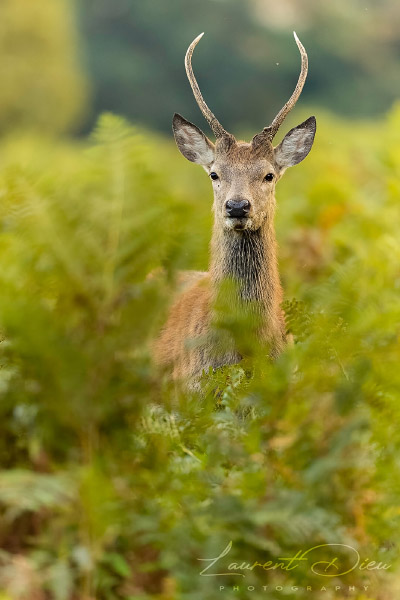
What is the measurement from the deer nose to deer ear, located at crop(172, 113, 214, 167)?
1.09 meters

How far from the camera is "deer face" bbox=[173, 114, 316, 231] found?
7.32 meters

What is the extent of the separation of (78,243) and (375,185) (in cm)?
1020

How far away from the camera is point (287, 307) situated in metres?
3.74

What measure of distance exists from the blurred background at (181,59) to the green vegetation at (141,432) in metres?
49.1

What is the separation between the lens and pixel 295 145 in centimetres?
846

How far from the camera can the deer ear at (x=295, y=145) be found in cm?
827

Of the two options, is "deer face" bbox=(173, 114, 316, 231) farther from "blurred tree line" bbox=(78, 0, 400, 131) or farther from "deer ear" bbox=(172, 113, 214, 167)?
"blurred tree line" bbox=(78, 0, 400, 131)

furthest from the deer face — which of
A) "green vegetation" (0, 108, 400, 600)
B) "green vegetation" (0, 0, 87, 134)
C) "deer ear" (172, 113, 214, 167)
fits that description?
"green vegetation" (0, 0, 87, 134)

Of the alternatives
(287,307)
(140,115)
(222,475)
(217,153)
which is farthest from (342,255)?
(140,115)

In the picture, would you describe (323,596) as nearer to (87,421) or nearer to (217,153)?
(87,421)

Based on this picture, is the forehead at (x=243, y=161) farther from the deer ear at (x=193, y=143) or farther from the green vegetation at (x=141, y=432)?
the green vegetation at (x=141, y=432)

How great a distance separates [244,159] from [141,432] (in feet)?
15.7

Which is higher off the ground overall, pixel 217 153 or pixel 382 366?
pixel 217 153

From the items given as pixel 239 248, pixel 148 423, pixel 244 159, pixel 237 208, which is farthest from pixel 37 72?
pixel 148 423
